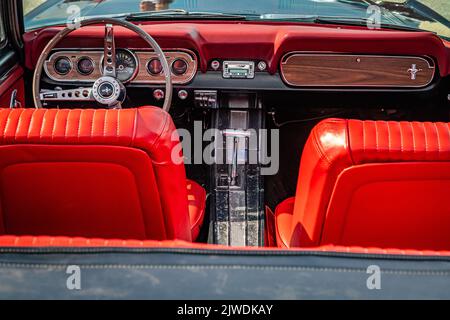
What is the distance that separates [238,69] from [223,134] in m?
0.35

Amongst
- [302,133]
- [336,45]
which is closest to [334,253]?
[336,45]

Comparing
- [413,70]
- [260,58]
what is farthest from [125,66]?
[413,70]

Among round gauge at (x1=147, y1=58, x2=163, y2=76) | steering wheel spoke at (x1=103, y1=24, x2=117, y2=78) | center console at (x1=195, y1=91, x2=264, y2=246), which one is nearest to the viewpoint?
steering wheel spoke at (x1=103, y1=24, x2=117, y2=78)

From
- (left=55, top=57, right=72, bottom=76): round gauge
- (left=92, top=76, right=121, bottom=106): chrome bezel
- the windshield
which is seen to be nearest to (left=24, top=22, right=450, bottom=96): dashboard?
(left=55, top=57, right=72, bottom=76): round gauge

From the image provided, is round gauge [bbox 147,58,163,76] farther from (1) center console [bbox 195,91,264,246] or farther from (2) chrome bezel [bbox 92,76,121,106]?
(2) chrome bezel [bbox 92,76,121,106]

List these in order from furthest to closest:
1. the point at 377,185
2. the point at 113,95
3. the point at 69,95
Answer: the point at 69,95
the point at 113,95
the point at 377,185

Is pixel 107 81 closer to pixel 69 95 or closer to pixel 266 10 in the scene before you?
pixel 69 95

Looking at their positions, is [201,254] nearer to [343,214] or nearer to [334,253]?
[334,253]

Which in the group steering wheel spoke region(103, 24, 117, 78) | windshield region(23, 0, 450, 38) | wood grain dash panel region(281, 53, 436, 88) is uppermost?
windshield region(23, 0, 450, 38)

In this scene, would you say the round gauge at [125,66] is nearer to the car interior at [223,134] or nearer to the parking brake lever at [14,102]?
the car interior at [223,134]

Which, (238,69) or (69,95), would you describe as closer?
(69,95)

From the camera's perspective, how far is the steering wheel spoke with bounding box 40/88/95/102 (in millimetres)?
2678

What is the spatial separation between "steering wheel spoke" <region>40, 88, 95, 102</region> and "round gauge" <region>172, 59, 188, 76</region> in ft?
1.61

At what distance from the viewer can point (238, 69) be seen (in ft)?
9.63
